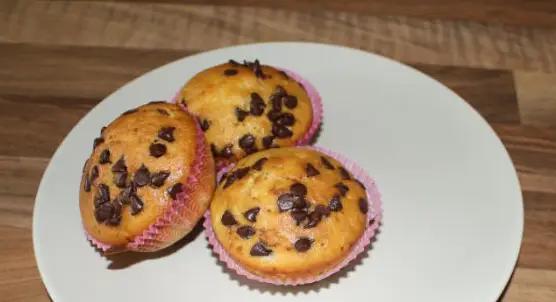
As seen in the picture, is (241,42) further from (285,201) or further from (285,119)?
(285,201)

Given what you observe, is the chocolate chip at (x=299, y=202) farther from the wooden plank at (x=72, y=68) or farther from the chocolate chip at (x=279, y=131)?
the wooden plank at (x=72, y=68)

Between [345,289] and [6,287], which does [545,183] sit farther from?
[6,287]

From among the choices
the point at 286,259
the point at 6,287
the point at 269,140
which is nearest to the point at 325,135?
the point at 269,140

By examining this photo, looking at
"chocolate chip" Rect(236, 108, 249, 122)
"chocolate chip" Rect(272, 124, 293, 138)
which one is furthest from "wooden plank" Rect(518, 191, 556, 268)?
"chocolate chip" Rect(236, 108, 249, 122)

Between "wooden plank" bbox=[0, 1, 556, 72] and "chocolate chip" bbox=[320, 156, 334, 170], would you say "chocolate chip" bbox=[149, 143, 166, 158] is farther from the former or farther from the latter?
"wooden plank" bbox=[0, 1, 556, 72]

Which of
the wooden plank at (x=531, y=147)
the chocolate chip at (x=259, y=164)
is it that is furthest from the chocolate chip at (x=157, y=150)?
the wooden plank at (x=531, y=147)
